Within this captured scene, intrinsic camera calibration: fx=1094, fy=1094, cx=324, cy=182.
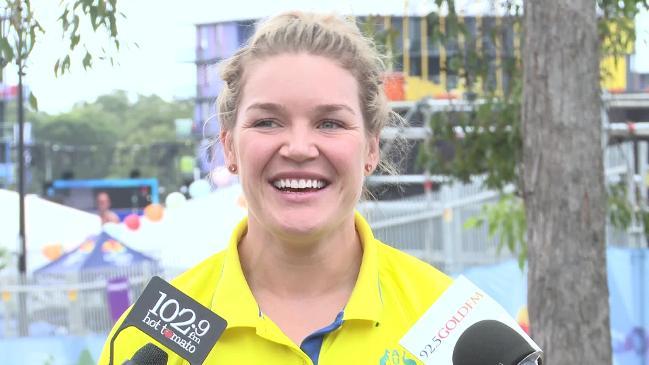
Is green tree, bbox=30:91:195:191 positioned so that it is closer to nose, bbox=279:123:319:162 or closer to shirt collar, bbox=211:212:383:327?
shirt collar, bbox=211:212:383:327

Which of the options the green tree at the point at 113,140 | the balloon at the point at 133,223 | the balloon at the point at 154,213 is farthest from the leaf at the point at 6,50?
the green tree at the point at 113,140

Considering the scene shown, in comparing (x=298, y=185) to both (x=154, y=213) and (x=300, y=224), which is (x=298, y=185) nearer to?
(x=300, y=224)

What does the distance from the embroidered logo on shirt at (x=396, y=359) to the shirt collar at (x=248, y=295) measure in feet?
0.26

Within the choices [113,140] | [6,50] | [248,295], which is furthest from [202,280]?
[113,140]

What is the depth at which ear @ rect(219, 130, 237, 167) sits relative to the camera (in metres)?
2.47

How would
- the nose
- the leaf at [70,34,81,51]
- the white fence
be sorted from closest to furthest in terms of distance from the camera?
Result: the nose → the leaf at [70,34,81,51] → the white fence

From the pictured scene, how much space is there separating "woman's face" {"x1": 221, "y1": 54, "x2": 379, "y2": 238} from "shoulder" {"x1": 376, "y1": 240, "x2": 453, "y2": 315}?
0.86 feet

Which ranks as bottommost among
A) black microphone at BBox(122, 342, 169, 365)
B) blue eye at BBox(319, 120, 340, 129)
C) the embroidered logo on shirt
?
the embroidered logo on shirt

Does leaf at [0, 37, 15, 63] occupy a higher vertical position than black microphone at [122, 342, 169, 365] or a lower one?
higher

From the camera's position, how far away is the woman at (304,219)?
2279 millimetres

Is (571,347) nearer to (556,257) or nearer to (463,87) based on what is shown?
(556,257)

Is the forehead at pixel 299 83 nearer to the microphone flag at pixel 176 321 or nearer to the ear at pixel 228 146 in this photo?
the ear at pixel 228 146

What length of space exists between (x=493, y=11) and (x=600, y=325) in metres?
2.53

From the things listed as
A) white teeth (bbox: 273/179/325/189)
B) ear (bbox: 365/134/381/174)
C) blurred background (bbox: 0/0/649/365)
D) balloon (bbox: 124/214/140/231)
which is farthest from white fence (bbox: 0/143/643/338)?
white teeth (bbox: 273/179/325/189)
